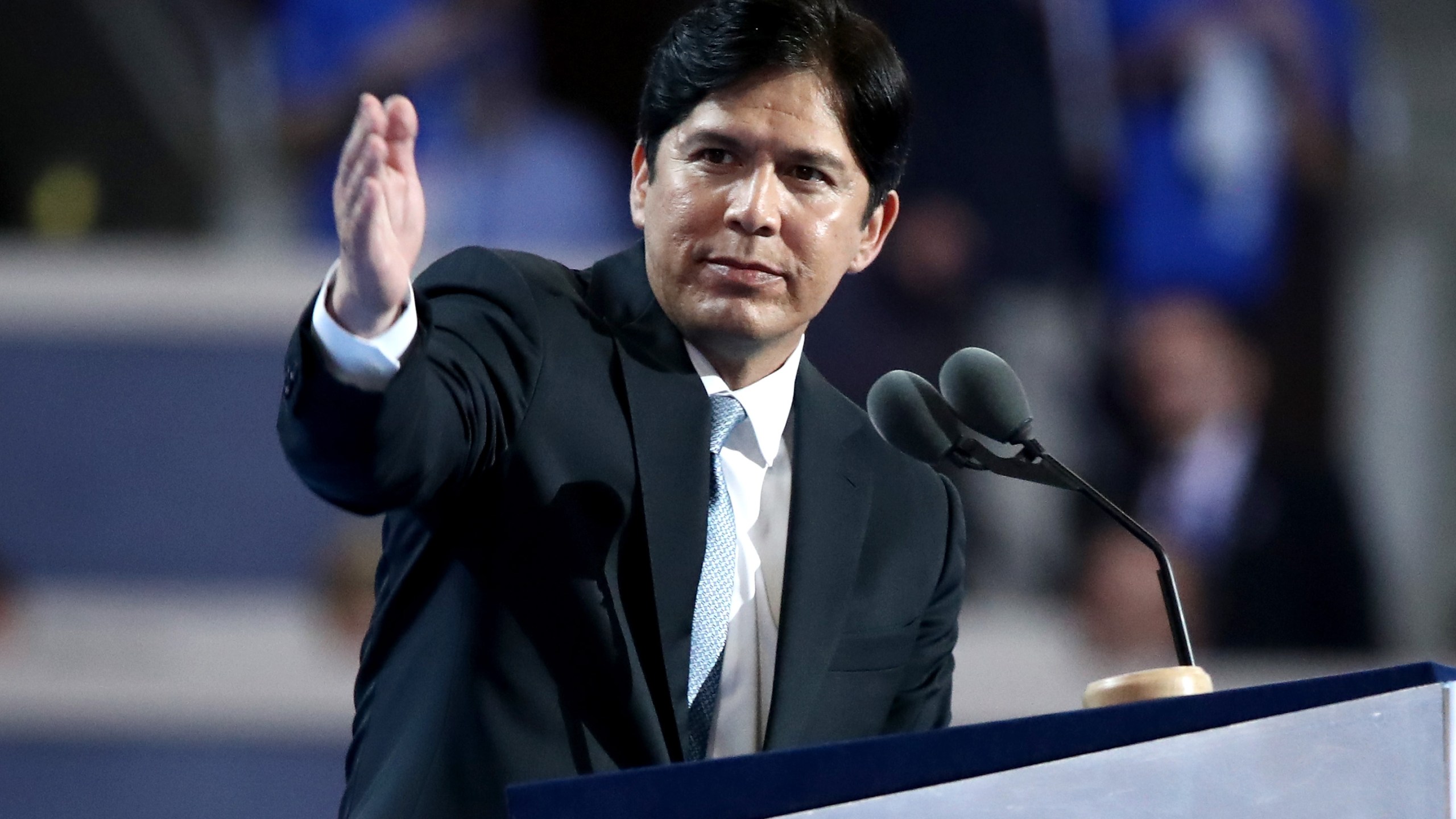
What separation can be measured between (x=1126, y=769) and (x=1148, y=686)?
0.20m

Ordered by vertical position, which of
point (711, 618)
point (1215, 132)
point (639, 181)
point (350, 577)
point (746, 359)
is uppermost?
point (1215, 132)

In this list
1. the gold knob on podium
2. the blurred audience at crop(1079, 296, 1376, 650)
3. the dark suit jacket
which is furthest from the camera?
the blurred audience at crop(1079, 296, 1376, 650)

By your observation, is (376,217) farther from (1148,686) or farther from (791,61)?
(1148,686)

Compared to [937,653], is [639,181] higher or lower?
higher


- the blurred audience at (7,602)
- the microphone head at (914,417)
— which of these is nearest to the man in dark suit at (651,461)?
the microphone head at (914,417)

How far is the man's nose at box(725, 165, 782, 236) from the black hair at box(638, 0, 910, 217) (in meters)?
0.10

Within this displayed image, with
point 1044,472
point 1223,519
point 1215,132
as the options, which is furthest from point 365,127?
point 1215,132

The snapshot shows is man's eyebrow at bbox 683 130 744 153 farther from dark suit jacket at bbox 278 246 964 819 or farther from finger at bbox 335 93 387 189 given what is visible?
finger at bbox 335 93 387 189

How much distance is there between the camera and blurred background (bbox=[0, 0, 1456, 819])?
4.32 meters

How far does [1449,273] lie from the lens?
5359mm

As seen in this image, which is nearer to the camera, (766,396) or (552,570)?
(552,570)

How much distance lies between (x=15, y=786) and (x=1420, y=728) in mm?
3620

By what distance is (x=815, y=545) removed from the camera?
1732 mm

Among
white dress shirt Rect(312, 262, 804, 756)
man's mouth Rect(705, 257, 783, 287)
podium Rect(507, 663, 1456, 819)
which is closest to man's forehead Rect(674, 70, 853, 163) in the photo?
man's mouth Rect(705, 257, 783, 287)
